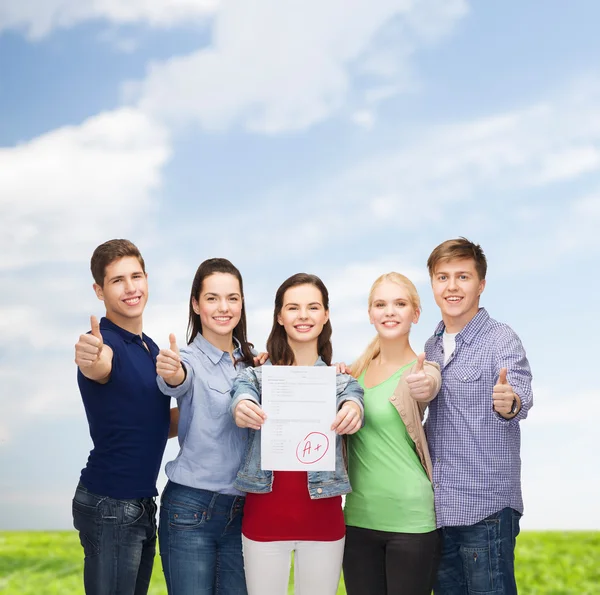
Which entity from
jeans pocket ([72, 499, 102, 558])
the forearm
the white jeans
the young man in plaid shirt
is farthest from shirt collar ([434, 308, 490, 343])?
jeans pocket ([72, 499, 102, 558])

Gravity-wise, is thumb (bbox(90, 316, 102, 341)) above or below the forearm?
above

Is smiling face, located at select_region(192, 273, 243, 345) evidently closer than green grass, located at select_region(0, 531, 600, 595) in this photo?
Yes

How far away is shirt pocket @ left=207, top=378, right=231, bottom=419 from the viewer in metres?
3.49

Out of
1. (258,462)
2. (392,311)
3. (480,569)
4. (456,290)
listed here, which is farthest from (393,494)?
(456,290)

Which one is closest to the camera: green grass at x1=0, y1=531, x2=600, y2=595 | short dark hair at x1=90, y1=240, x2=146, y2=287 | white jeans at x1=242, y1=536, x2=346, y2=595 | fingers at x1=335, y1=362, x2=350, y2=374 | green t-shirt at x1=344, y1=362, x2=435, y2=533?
white jeans at x1=242, y1=536, x2=346, y2=595

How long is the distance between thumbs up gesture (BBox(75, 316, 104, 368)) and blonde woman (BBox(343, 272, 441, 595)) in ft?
4.27

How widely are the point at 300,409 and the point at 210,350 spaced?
578 mm

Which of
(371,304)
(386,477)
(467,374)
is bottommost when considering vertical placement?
(386,477)

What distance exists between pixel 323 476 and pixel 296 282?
3.13 ft

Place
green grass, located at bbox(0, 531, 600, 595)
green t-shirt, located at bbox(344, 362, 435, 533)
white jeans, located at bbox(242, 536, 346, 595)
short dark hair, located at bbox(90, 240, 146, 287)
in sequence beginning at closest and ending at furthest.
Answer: white jeans, located at bbox(242, 536, 346, 595)
green t-shirt, located at bbox(344, 362, 435, 533)
short dark hair, located at bbox(90, 240, 146, 287)
green grass, located at bbox(0, 531, 600, 595)

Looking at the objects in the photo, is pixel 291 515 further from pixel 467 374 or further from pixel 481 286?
pixel 481 286

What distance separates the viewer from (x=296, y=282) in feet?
11.9

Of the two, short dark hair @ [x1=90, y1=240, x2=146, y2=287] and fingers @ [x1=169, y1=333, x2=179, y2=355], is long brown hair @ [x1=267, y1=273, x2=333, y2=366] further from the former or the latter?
short dark hair @ [x1=90, y1=240, x2=146, y2=287]

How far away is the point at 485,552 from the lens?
132 inches
